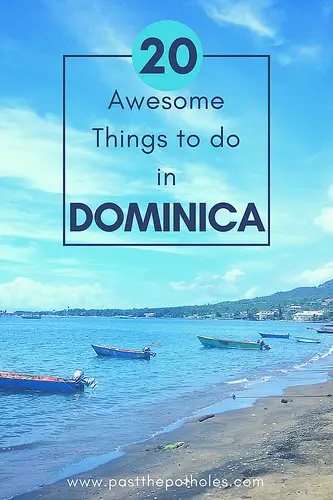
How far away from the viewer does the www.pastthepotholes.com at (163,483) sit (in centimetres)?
1265

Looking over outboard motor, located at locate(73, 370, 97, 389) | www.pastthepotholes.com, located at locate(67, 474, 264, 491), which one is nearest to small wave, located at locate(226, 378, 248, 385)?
outboard motor, located at locate(73, 370, 97, 389)

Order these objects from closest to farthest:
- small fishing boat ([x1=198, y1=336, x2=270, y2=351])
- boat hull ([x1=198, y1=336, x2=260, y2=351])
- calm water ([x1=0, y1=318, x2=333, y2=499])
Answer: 1. calm water ([x1=0, y1=318, x2=333, y2=499])
2. small fishing boat ([x1=198, y1=336, x2=270, y2=351])
3. boat hull ([x1=198, y1=336, x2=260, y2=351])

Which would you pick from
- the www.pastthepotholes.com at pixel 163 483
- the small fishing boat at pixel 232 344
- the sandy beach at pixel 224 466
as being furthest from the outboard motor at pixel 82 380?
the small fishing boat at pixel 232 344

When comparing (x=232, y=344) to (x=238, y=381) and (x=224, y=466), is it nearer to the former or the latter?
(x=238, y=381)

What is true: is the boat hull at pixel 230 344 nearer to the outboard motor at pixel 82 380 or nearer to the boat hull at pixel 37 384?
the outboard motor at pixel 82 380

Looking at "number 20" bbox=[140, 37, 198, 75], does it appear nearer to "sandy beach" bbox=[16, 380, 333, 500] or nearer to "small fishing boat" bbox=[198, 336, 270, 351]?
"sandy beach" bbox=[16, 380, 333, 500]

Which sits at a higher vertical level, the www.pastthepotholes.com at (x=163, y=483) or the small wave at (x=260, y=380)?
the www.pastthepotholes.com at (x=163, y=483)

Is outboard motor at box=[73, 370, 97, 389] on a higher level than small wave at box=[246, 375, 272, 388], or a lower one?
higher

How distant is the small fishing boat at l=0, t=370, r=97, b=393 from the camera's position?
31.4 meters

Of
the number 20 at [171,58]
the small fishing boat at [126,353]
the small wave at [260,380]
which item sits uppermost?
the number 20 at [171,58]

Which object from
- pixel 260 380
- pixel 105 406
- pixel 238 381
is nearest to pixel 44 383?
pixel 105 406

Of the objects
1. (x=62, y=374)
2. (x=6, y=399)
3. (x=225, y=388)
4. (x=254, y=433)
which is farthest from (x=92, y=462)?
(x=62, y=374)

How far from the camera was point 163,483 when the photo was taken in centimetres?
1361

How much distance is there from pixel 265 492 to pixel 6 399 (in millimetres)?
21700
